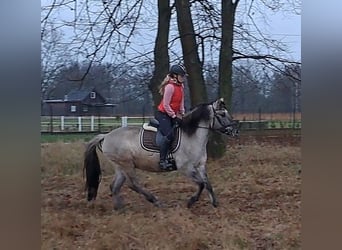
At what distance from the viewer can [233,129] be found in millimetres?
5797

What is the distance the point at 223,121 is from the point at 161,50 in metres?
0.60

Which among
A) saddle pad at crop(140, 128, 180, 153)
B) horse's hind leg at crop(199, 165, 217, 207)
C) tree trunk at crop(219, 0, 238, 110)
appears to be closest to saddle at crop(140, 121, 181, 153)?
saddle pad at crop(140, 128, 180, 153)

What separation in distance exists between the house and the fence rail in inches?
1.3

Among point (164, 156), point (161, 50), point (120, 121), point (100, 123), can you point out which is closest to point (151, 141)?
point (164, 156)

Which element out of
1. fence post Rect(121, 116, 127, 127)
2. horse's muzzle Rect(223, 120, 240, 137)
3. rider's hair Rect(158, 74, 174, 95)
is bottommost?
horse's muzzle Rect(223, 120, 240, 137)

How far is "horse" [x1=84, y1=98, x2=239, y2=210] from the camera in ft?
19.0

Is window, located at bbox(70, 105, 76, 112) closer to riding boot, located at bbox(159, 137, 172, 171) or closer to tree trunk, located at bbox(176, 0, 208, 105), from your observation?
riding boot, located at bbox(159, 137, 172, 171)

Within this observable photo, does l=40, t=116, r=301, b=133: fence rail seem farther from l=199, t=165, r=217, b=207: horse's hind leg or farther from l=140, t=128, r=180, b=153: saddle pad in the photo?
l=199, t=165, r=217, b=207: horse's hind leg

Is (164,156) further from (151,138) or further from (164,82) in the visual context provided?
(164,82)

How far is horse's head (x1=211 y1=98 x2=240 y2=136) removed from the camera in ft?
19.0

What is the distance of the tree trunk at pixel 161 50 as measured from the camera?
5762mm

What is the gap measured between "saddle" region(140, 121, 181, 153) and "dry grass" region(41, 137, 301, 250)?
175mm

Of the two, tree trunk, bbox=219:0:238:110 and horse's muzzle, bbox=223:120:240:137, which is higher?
tree trunk, bbox=219:0:238:110
